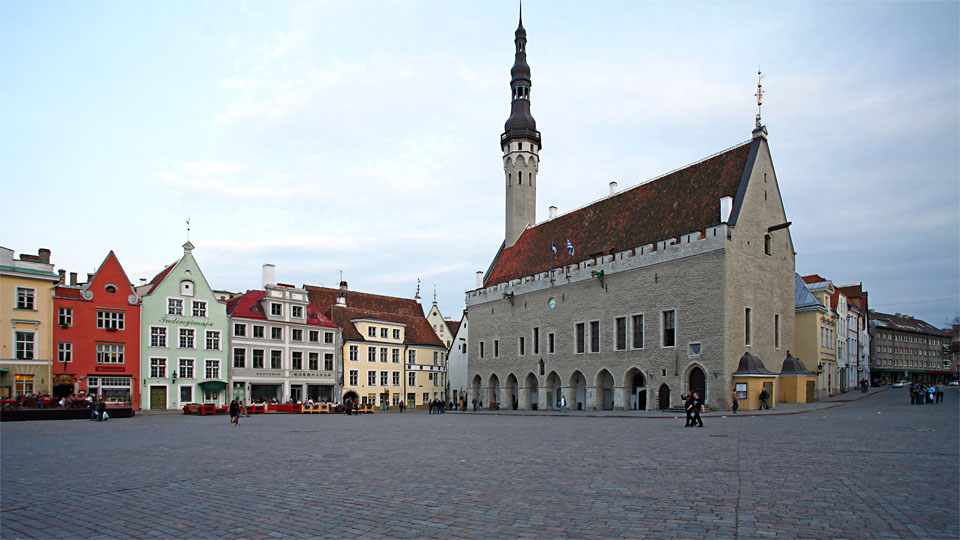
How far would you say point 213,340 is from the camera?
4791 centimetres

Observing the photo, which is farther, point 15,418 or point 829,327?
point 829,327

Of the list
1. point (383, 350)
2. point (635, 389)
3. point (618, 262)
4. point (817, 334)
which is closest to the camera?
point (635, 389)

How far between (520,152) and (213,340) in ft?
101

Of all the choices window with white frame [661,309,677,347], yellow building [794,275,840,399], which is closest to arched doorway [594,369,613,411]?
window with white frame [661,309,677,347]

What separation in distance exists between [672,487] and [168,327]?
4353 cm

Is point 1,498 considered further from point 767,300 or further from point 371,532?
point 767,300

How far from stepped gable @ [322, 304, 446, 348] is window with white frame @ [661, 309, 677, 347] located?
93.3 ft

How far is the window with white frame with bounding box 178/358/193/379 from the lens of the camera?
4575 centimetres

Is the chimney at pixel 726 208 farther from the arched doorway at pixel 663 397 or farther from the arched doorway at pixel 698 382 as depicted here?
the arched doorway at pixel 663 397

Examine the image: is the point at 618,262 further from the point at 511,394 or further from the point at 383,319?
the point at 383,319

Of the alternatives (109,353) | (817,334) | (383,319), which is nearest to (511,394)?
(383,319)

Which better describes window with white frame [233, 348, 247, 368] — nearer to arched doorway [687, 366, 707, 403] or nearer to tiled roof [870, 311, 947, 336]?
arched doorway [687, 366, 707, 403]

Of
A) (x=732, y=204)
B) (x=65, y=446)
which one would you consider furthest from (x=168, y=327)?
(x=732, y=204)

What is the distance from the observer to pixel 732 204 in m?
37.8
